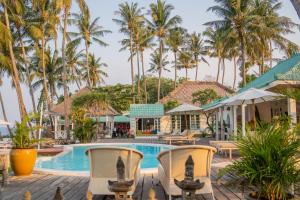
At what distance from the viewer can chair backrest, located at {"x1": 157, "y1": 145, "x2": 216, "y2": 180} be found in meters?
5.29

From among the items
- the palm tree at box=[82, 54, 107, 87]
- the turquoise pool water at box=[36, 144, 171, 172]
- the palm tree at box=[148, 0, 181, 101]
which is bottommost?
the turquoise pool water at box=[36, 144, 171, 172]

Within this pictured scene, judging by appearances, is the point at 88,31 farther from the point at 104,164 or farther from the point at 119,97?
the point at 104,164

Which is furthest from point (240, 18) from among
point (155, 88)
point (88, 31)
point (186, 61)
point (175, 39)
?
point (155, 88)

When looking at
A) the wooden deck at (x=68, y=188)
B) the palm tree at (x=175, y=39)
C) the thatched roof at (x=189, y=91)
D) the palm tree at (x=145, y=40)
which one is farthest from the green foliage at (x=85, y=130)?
the palm tree at (x=175, y=39)

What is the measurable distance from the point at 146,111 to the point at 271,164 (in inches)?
1108

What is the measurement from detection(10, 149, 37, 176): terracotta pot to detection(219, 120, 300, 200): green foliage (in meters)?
5.67

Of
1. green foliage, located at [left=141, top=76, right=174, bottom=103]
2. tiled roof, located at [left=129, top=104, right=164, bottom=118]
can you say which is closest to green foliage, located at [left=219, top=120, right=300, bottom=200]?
tiled roof, located at [left=129, top=104, right=164, bottom=118]

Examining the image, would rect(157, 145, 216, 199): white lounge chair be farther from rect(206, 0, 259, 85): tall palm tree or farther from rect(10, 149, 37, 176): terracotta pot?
rect(206, 0, 259, 85): tall palm tree

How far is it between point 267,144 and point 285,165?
0.93 ft

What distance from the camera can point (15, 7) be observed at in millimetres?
24906

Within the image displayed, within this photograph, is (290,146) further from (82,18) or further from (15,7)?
(82,18)

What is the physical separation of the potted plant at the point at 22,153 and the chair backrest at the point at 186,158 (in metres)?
4.09

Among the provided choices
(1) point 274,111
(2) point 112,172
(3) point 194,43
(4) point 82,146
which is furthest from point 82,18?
(2) point 112,172

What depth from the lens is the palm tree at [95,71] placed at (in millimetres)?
49094
